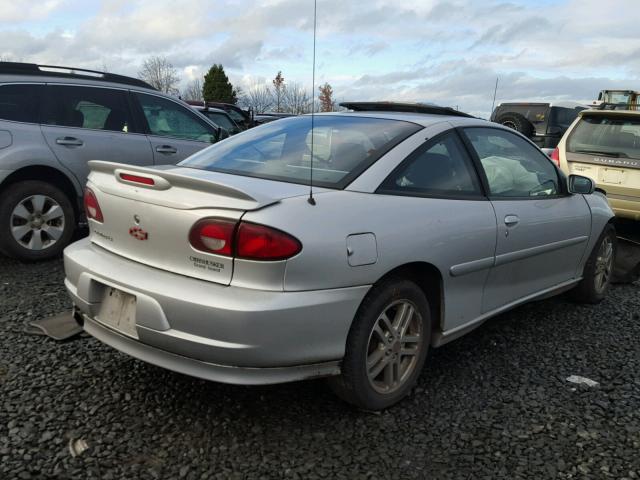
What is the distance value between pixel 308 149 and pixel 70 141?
10.4 feet

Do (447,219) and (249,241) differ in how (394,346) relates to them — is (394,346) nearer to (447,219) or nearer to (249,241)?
(447,219)

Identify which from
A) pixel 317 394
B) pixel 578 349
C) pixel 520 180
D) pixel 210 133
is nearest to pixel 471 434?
pixel 317 394

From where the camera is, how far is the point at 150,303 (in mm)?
2516

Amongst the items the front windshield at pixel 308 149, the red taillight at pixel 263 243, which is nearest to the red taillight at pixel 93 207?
the front windshield at pixel 308 149

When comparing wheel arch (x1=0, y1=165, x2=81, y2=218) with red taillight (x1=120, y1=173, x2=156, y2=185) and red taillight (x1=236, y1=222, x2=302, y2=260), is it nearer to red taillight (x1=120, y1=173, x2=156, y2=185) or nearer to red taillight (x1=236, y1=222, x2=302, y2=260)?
A: red taillight (x1=120, y1=173, x2=156, y2=185)

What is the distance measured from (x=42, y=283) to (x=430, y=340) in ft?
10.5

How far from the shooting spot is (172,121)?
6.35 meters

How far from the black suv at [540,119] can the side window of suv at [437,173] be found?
12187 millimetres

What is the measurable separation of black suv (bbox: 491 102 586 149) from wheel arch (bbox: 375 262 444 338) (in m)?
12.7

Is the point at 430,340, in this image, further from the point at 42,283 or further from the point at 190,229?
the point at 42,283

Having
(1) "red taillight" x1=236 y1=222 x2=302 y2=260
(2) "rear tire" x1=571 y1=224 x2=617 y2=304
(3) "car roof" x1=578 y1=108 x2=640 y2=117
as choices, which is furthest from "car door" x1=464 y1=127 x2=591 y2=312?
(3) "car roof" x1=578 y1=108 x2=640 y2=117

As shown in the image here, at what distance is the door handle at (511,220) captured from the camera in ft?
11.3

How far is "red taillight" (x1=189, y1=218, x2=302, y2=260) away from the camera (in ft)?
7.81

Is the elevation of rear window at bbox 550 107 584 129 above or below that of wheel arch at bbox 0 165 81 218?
above
